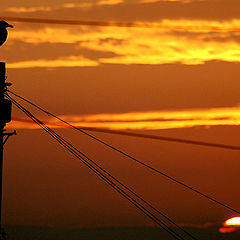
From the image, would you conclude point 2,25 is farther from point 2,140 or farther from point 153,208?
point 153,208

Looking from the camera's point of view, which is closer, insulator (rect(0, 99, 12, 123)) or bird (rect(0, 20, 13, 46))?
insulator (rect(0, 99, 12, 123))

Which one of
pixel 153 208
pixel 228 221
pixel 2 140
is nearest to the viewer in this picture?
pixel 228 221

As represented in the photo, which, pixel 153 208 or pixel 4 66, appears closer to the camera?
pixel 4 66

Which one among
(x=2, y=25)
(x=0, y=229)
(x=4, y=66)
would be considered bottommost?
(x=0, y=229)

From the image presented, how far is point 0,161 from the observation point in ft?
52.2

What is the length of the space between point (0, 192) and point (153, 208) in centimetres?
651

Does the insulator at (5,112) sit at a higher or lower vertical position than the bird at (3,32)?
lower

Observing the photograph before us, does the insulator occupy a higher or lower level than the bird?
lower

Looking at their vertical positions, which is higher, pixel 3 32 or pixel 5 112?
pixel 3 32

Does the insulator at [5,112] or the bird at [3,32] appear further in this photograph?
the bird at [3,32]

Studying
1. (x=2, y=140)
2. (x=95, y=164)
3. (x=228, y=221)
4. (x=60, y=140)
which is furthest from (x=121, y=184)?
(x=228, y=221)

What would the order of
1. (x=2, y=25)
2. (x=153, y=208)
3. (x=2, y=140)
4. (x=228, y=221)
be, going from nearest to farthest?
(x=228, y=221), (x=2, y=140), (x=2, y=25), (x=153, y=208)

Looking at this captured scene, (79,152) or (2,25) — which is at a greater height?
(2,25)

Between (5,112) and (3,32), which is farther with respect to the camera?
(3,32)
